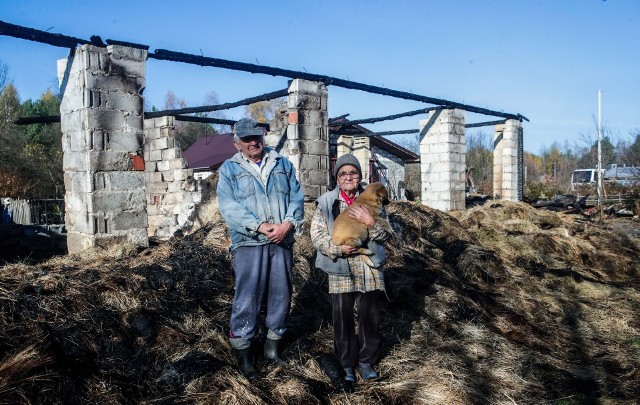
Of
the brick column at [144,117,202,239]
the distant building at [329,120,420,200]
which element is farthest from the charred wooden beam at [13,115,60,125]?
the distant building at [329,120,420,200]

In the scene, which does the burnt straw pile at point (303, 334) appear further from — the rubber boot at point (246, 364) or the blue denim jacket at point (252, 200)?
the blue denim jacket at point (252, 200)

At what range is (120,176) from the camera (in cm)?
719

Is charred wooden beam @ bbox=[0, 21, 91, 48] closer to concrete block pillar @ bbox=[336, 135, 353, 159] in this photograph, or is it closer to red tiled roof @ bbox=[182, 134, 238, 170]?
concrete block pillar @ bbox=[336, 135, 353, 159]

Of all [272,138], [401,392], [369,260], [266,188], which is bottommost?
[401,392]

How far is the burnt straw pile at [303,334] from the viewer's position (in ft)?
11.5

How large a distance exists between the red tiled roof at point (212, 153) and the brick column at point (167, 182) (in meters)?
10.8

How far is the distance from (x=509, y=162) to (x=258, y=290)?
14.6 metres

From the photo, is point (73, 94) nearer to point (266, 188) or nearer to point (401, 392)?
point (266, 188)

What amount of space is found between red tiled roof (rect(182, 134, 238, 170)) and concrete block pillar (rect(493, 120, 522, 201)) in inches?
479

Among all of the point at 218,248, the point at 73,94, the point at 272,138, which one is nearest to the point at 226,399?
the point at 218,248

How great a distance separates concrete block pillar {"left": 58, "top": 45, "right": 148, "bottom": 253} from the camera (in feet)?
22.7

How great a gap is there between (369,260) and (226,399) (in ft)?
4.65

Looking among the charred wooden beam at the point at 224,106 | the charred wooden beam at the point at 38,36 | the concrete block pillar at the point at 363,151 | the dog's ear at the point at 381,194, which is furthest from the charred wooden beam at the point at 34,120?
the concrete block pillar at the point at 363,151

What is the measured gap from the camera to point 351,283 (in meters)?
3.97
